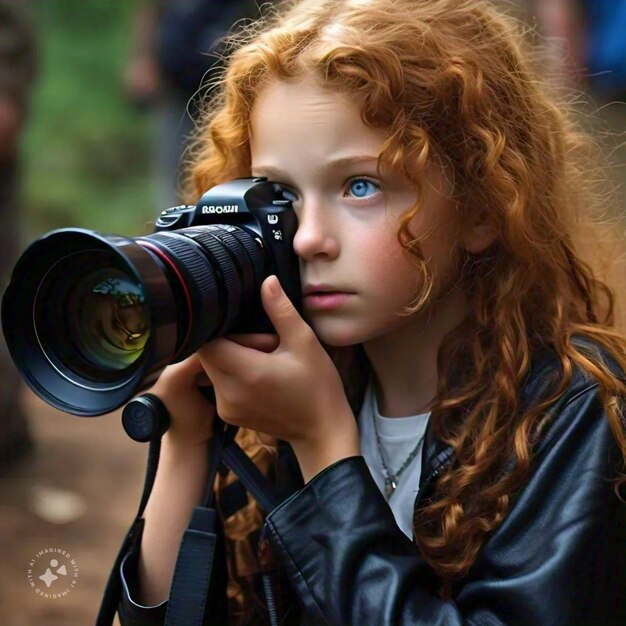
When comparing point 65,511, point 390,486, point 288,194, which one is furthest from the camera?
point 65,511

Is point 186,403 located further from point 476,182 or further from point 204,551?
point 476,182

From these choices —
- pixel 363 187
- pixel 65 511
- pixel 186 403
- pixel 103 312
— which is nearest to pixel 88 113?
pixel 65 511

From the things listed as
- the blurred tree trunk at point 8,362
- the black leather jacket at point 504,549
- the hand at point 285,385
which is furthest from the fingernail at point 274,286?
the blurred tree trunk at point 8,362

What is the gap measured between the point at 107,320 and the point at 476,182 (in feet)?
1.79

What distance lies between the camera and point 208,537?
4.33 ft

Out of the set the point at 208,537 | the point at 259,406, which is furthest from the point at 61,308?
the point at 208,537

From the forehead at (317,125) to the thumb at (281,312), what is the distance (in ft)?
0.61

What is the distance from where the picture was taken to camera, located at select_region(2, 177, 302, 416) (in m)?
1.01

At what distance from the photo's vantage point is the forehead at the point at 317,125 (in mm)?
1256

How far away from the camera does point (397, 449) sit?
1.44 meters

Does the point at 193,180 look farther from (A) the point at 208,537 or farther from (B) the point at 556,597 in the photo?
(B) the point at 556,597

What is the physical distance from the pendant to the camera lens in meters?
0.41

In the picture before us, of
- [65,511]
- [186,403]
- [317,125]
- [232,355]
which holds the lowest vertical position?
[65,511]

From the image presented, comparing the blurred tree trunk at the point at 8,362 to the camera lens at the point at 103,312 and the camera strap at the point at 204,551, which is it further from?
the camera lens at the point at 103,312
